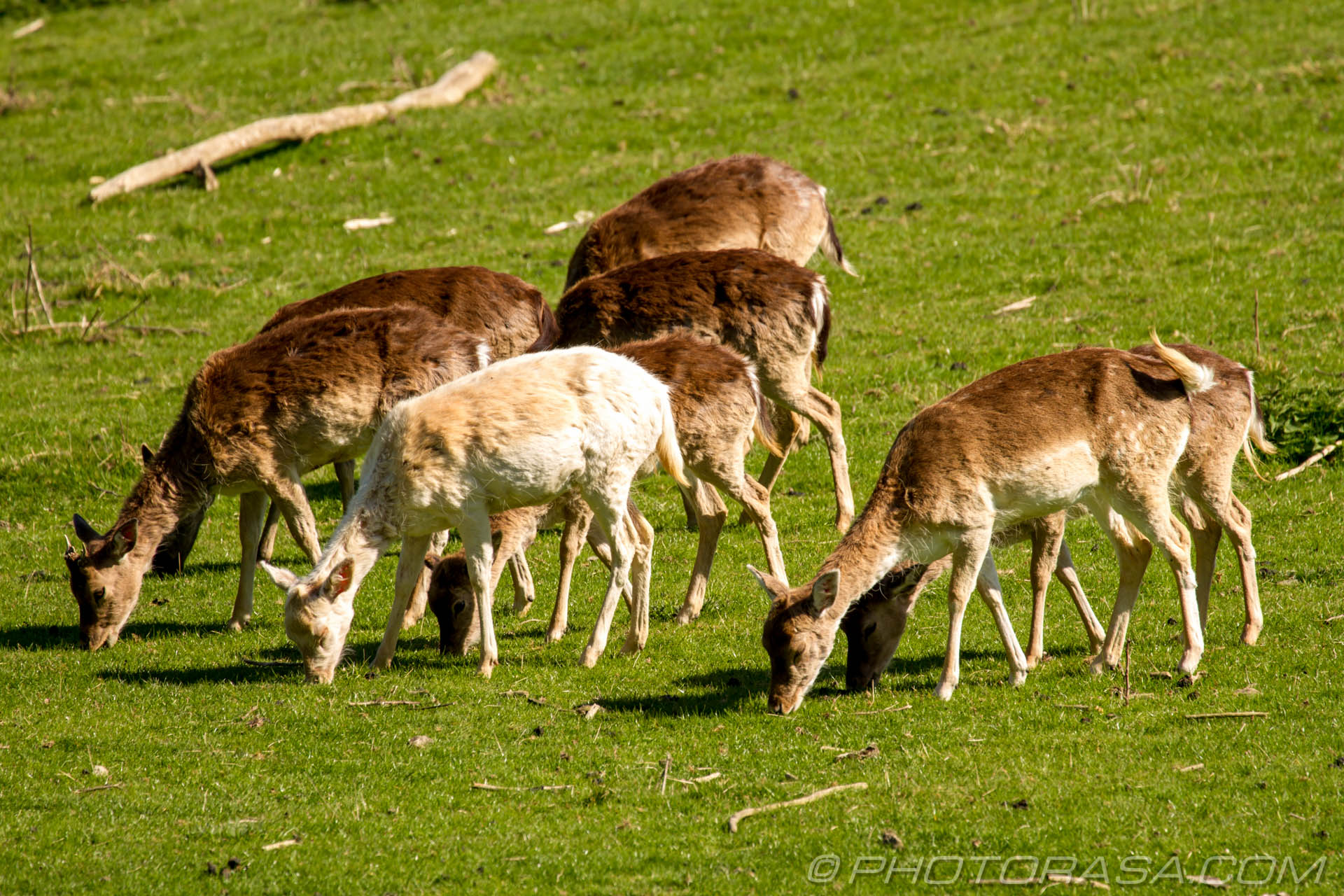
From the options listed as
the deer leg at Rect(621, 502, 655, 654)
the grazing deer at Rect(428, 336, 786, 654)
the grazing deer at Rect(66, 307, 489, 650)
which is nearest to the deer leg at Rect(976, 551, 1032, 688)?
A: the grazing deer at Rect(428, 336, 786, 654)

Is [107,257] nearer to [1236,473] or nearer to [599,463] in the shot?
[599,463]

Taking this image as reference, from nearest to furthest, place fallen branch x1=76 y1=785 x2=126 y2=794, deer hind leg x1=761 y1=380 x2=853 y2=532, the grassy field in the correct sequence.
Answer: the grassy field
fallen branch x1=76 y1=785 x2=126 y2=794
deer hind leg x1=761 y1=380 x2=853 y2=532

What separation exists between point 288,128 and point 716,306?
14.3 meters

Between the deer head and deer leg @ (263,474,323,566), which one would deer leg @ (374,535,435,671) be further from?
the deer head

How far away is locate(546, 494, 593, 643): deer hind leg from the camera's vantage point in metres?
10.1

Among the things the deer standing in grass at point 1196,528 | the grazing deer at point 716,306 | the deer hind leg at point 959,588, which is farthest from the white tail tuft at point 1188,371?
the grazing deer at point 716,306

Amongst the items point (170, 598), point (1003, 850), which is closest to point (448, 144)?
point (170, 598)

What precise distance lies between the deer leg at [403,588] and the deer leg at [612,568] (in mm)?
1301

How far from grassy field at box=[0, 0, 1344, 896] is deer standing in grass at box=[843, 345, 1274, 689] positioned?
0.31m

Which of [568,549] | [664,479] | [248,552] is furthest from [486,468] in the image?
[664,479]

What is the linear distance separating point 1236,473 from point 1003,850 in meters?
7.39

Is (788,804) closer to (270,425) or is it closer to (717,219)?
(270,425)

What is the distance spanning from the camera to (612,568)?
933 centimetres

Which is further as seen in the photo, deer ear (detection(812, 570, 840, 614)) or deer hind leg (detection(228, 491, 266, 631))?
deer hind leg (detection(228, 491, 266, 631))
